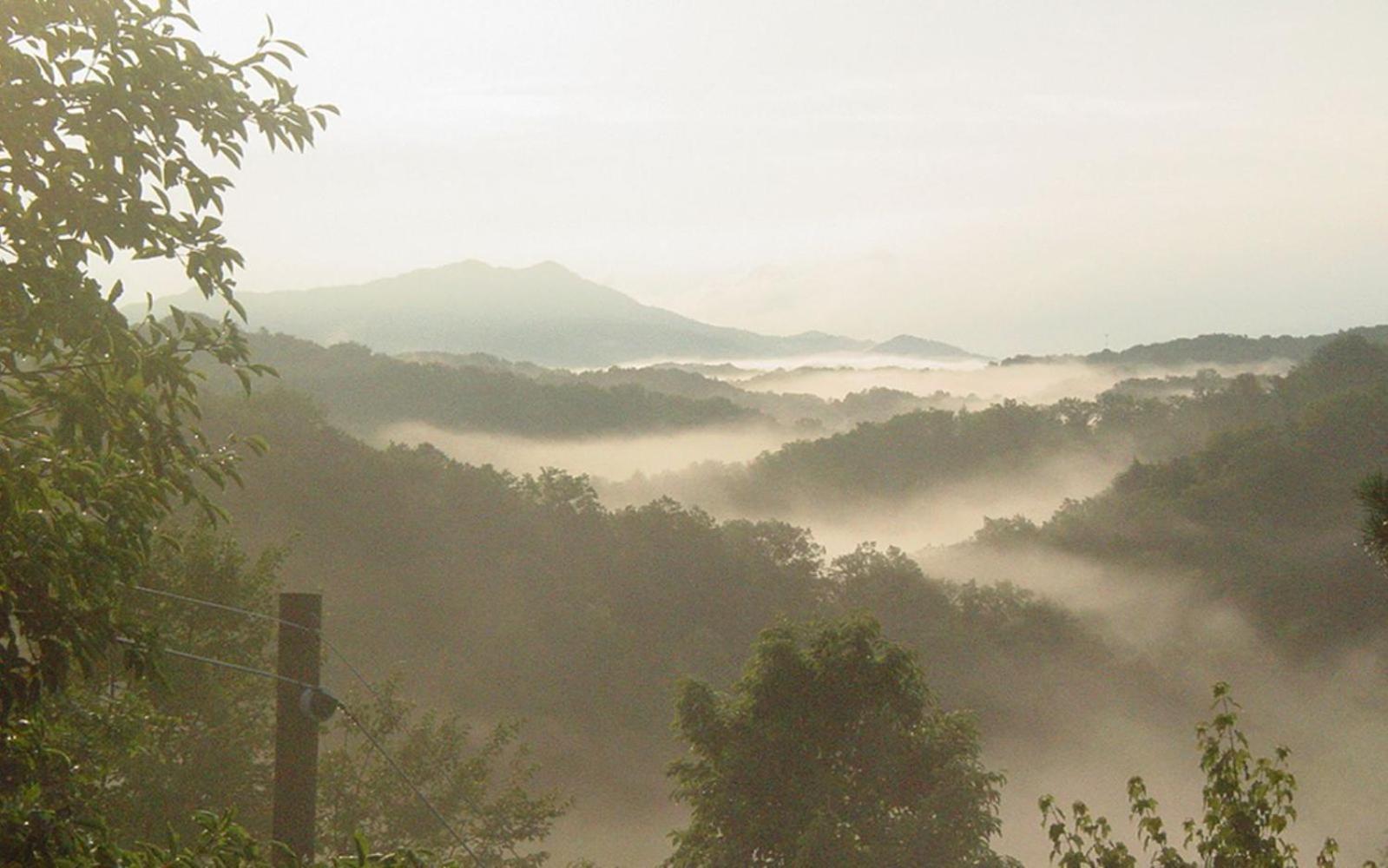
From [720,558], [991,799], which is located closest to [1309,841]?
[720,558]

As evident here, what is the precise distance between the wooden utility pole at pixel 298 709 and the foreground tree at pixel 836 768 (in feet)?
68.2

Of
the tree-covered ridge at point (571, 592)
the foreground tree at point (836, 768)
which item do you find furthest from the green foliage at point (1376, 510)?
the tree-covered ridge at point (571, 592)

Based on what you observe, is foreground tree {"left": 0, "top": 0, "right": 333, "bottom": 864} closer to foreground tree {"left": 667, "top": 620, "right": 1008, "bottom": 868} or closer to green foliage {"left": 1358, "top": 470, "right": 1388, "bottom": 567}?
green foliage {"left": 1358, "top": 470, "right": 1388, "bottom": 567}

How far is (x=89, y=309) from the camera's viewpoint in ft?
25.8

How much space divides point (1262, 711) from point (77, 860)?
11775 cm

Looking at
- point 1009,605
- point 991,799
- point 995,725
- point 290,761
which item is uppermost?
point 290,761

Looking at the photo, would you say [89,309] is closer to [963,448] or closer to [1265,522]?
[1265,522]

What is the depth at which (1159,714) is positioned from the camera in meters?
106

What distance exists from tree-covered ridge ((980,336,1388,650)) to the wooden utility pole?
11504 cm

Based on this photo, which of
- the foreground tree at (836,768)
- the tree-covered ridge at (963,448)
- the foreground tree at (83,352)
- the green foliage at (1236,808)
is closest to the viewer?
the foreground tree at (83,352)

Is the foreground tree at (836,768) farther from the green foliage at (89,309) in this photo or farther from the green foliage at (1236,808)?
the green foliage at (89,309)

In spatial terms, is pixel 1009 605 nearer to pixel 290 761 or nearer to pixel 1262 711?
pixel 1262 711

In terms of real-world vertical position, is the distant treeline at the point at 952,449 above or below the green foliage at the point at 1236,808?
below

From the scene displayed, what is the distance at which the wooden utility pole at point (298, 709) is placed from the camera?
10.9m
